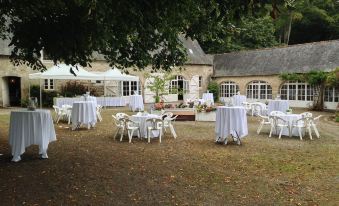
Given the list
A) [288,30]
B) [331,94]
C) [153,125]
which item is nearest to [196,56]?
[331,94]

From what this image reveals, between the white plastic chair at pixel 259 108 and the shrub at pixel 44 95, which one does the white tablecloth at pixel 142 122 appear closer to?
the white plastic chair at pixel 259 108

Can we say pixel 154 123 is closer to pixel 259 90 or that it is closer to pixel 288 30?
pixel 259 90

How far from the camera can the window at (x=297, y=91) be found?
23.5 metres

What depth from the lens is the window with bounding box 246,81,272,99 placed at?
2584 cm

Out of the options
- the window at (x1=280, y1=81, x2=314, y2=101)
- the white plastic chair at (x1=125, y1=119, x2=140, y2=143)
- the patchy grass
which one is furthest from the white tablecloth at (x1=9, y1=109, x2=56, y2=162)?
the window at (x1=280, y1=81, x2=314, y2=101)

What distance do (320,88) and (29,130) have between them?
1974 centimetres

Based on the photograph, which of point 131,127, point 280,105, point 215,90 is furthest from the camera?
point 215,90

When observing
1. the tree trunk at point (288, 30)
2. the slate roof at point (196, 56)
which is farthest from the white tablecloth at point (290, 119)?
the tree trunk at point (288, 30)

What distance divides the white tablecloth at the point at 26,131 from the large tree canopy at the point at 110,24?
3.90 ft

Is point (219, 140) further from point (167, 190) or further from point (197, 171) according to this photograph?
point (167, 190)

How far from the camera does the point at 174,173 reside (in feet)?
20.7

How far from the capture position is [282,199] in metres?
5.06

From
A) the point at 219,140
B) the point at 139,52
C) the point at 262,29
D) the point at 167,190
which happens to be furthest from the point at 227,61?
the point at 167,190

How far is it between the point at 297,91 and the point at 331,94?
2442mm
